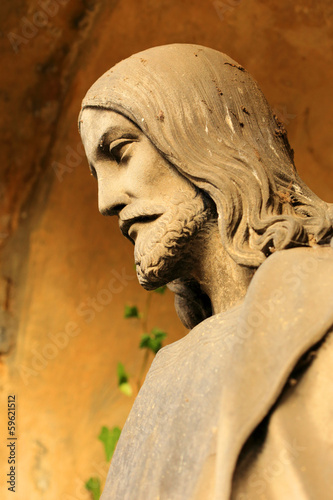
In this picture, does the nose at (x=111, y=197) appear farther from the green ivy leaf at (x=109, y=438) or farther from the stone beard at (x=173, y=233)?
the green ivy leaf at (x=109, y=438)

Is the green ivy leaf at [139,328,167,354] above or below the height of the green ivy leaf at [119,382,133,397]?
above

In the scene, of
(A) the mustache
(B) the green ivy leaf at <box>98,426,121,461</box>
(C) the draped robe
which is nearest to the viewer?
(C) the draped robe

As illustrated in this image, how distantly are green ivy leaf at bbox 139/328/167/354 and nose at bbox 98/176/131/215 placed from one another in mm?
1180

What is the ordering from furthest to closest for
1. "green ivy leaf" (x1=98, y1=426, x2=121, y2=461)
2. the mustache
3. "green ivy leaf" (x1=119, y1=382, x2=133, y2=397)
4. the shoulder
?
"green ivy leaf" (x1=119, y1=382, x2=133, y2=397), "green ivy leaf" (x1=98, y1=426, x2=121, y2=461), the mustache, the shoulder

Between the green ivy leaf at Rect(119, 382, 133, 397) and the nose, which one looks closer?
the nose

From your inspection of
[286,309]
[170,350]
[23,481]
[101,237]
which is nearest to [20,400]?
[23,481]

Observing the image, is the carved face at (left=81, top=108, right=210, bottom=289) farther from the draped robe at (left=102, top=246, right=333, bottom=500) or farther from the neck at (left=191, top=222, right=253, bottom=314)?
the draped robe at (left=102, top=246, right=333, bottom=500)

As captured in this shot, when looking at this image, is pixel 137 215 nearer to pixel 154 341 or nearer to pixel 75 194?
pixel 154 341

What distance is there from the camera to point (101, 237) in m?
3.30

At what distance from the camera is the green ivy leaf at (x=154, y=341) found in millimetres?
2924

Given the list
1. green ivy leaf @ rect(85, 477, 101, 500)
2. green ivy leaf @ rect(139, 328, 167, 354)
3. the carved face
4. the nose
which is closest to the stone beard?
the carved face

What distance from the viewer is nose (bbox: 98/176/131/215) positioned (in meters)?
1.80

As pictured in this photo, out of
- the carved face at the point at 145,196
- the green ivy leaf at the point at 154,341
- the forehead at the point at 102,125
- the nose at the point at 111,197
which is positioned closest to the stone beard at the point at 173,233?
the carved face at the point at 145,196

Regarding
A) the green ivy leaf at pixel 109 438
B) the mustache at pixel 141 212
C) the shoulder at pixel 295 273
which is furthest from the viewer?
the green ivy leaf at pixel 109 438
